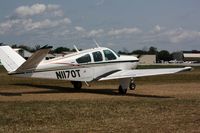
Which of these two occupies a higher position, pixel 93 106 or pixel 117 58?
pixel 117 58

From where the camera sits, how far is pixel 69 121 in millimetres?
11008

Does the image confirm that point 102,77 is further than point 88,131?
Yes

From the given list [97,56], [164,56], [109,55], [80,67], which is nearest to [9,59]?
[80,67]

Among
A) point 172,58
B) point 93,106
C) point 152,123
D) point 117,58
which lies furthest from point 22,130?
point 172,58

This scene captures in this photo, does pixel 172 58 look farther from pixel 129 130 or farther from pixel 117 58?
pixel 129 130

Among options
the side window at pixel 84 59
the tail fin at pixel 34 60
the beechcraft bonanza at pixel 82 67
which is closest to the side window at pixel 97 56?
the beechcraft bonanza at pixel 82 67

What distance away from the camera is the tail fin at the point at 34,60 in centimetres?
1873

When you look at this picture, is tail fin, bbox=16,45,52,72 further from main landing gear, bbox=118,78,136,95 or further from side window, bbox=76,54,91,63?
main landing gear, bbox=118,78,136,95

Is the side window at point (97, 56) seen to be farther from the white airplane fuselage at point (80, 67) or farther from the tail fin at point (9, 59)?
the tail fin at point (9, 59)

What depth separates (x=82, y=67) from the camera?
2125 centimetres

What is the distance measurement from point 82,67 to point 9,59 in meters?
3.63

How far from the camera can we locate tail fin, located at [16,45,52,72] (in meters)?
18.7

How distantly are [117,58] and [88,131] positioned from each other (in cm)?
1302

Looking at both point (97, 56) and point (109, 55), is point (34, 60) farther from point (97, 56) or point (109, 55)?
point (109, 55)
